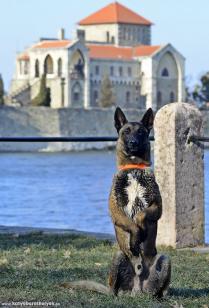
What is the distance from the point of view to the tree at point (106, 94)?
95062 millimetres

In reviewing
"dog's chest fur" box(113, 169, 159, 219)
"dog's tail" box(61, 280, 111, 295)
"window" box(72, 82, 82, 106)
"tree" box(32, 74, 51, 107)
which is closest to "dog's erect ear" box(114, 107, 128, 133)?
"dog's chest fur" box(113, 169, 159, 219)

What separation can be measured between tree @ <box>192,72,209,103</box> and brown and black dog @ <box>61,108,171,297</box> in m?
96.4

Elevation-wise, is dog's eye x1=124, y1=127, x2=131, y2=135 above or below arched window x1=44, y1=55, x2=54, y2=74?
above

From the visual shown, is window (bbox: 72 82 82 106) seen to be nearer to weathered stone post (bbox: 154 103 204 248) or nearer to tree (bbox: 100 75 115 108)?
tree (bbox: 100 75 115 108)

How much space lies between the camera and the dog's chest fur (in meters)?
5.07

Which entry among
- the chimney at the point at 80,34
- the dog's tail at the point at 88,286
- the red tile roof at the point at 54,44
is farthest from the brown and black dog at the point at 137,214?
the chimney at the point at 80,34

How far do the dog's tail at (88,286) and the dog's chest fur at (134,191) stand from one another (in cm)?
41

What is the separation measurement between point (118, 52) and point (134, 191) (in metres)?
103

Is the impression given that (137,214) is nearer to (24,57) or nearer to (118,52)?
(24,57)

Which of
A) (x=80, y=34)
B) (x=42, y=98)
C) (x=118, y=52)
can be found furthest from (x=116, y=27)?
(x=42, y=98)

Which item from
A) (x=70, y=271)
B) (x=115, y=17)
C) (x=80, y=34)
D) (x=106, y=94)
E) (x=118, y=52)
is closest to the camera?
(x=70, y=271)

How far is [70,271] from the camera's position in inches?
243

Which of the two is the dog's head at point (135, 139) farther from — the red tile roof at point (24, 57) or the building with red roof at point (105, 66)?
the red tile roof at point (24, 57)

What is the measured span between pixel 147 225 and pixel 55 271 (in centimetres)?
128
